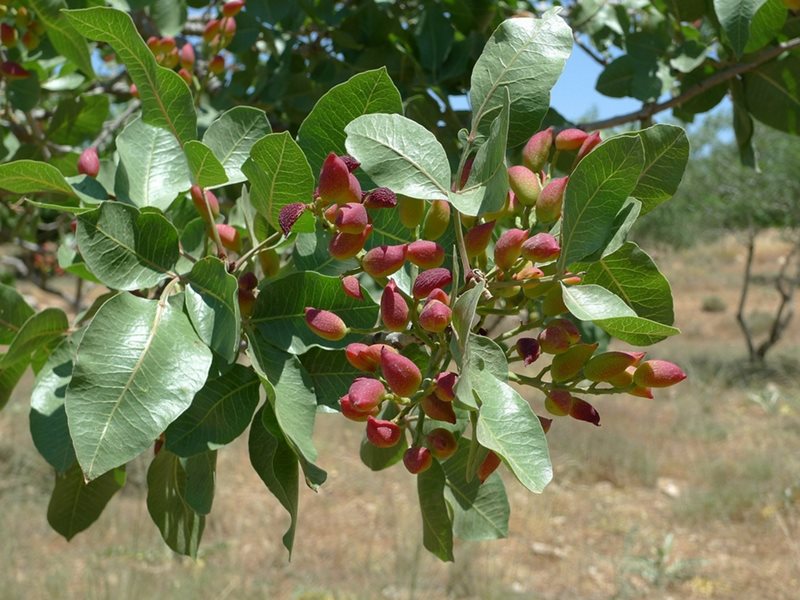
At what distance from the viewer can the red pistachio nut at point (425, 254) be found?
2.12ft

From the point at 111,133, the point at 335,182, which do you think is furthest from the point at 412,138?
the point at 111,133

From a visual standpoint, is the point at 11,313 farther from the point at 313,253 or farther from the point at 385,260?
the point at 385,260

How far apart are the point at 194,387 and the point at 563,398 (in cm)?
31

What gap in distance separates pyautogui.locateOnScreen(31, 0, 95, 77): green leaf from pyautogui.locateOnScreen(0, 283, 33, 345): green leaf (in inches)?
17.7

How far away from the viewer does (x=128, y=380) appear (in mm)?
613

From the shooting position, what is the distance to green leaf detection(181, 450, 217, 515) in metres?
0.78

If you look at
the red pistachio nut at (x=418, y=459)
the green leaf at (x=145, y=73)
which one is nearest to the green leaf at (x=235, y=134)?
the green leaf at (x=145, y=73)

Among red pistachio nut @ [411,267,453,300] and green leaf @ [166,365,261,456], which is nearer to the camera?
red pistachio nut @ [411,267,453,300]

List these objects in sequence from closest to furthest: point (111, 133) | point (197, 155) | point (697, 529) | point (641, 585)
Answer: point (197, 155), point (111, 133), point (641, 585), point (697, 529)

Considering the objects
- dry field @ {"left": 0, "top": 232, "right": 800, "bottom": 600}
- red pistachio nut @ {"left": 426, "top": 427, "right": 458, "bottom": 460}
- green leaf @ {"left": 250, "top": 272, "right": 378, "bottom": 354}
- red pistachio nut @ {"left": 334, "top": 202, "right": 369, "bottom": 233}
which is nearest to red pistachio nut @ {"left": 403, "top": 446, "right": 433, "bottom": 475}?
red pistachio nut @ {"left": 426, "top": 427, "right": 458, "bottom": 460}

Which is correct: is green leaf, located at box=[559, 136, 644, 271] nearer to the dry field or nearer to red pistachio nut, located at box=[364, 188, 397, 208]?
red pistachio nut, located at box=[364, 188, 397, 208]

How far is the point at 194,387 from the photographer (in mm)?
625

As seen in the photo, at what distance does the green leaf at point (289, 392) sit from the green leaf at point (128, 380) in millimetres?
62

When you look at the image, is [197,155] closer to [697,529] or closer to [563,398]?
[563,398]
